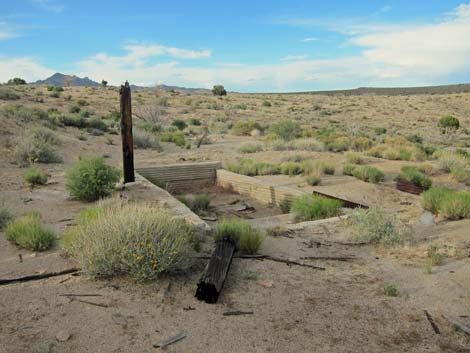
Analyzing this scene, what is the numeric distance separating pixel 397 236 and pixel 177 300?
12.2 feet

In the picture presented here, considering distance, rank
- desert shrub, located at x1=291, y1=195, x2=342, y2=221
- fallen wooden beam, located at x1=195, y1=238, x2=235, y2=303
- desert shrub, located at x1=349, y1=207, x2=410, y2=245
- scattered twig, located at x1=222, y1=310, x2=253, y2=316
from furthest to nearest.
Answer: desert shrub, located at x1=291, y1=195, x2=342, y2=221
desert shrub, located at x1=349, y1=207, x2=410, y2=245
fallen wooden beam, located at x1=195, y1=238, x2=235, y2=303
scattered twig, located at x1=222, y1=310, x2=253, y2=316

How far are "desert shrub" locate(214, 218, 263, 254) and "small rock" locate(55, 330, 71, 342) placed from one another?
9.21 ft

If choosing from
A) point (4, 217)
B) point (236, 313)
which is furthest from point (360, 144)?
point (236, 313)

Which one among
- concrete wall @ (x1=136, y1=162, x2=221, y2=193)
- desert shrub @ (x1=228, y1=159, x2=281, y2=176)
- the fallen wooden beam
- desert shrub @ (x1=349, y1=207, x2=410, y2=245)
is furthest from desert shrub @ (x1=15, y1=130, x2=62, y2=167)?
desert shrub @ (x1=349, y1=207, x2=410, y2=245)

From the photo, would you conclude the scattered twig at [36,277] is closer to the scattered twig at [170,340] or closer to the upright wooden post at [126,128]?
the scattered twig at [170,340]

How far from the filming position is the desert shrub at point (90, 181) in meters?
9.50

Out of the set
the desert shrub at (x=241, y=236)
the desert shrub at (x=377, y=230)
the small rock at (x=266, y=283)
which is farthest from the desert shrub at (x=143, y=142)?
the small rock at (x=266, y=283)

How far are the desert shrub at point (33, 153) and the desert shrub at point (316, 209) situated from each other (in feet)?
30.0

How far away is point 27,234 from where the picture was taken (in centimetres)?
639

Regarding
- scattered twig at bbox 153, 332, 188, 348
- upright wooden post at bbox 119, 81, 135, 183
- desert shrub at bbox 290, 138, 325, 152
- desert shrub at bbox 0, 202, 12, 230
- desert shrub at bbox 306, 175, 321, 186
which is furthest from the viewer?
desert shrub at bbox 290, 138, 325, 152

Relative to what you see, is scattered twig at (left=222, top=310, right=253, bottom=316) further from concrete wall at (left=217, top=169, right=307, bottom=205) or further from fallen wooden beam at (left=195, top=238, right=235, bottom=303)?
concrete wall at (left=217, top=169, right=307, bottom=205)

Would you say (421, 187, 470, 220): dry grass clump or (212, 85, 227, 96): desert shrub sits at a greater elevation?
(212, 85, 227, 96): desert shrub

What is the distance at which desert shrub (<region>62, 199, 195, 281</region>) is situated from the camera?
523 cm

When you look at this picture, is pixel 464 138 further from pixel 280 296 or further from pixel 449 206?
pixel 280 296
